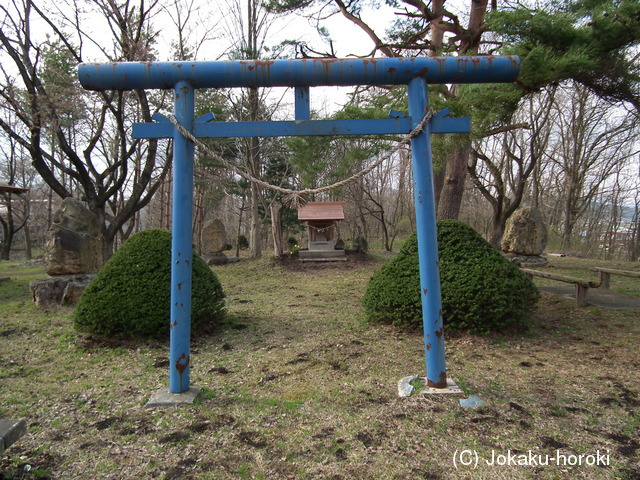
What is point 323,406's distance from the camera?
9.89ft

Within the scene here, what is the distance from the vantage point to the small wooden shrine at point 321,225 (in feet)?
46.9

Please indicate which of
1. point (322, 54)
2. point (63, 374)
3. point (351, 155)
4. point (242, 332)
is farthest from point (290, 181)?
point (63, 374)

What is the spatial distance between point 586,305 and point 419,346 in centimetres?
379

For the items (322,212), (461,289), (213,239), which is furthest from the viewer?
(213,239)

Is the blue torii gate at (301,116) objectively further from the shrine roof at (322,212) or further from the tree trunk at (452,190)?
the shrine roof at (322,212)

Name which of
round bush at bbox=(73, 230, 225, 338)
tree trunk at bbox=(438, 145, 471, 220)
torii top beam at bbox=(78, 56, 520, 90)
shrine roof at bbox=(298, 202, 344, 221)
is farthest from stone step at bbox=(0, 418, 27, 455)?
shrine roof at bbox=(298, 202, 344, 221)

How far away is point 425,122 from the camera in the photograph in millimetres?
3033

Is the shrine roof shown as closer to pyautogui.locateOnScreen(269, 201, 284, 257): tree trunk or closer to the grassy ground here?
pyautogui.locateOnScreen(269, 201, 284, 257): tree trunk

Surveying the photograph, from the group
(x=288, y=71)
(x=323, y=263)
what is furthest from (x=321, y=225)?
(x=288, y=71)

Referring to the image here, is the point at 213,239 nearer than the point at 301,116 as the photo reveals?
No

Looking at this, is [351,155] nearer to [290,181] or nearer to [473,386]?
[473,386]

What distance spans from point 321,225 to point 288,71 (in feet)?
39.3

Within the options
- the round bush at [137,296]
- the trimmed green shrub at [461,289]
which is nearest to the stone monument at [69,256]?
the round bush at [137,296]

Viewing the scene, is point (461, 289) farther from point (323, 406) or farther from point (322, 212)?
point (322, 212)
